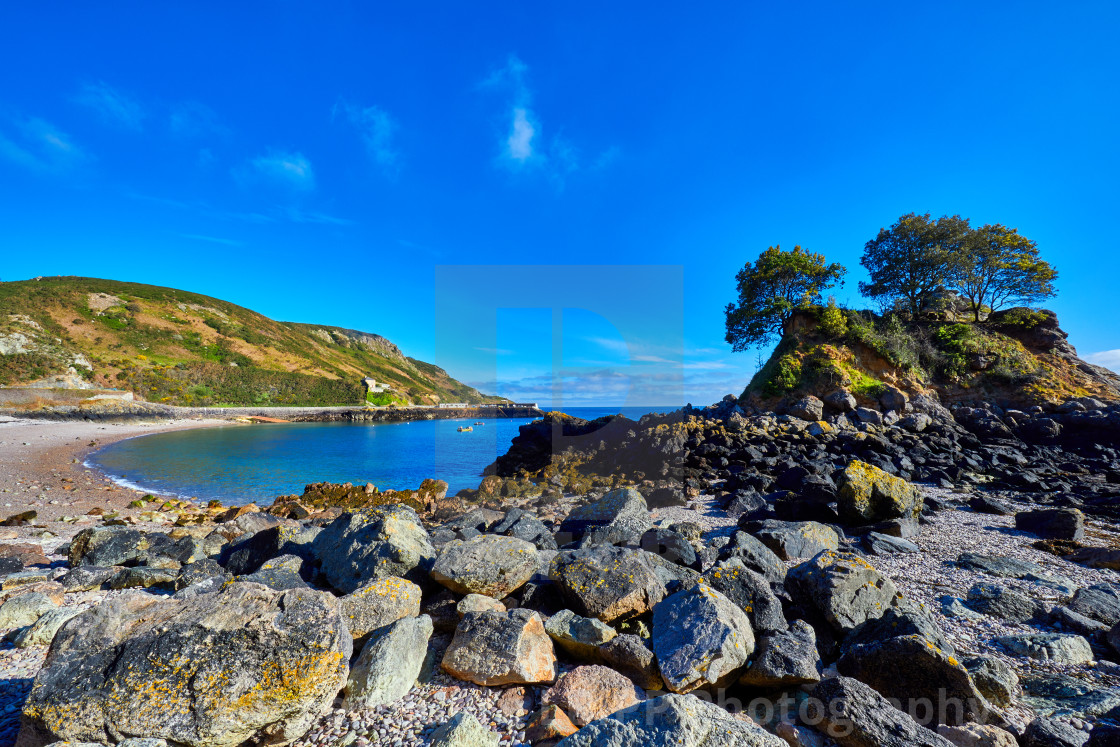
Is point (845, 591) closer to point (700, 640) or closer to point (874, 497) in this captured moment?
point (700, 640)

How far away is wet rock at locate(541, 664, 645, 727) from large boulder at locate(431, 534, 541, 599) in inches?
62.1

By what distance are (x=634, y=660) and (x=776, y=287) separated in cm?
3674

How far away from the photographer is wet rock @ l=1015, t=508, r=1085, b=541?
960cm

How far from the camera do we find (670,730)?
2.62 m

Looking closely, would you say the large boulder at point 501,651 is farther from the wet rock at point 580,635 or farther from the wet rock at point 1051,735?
the wet rock at point 1051,735

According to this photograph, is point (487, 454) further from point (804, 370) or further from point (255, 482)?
point (804, 370)

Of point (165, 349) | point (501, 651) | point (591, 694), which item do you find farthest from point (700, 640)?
point (165, 349)

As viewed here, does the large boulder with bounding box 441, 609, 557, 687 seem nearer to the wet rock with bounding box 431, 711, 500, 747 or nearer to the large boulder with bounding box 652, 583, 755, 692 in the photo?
the wet rock with bounding box 431, 711, 500, 747

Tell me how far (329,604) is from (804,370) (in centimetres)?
3293

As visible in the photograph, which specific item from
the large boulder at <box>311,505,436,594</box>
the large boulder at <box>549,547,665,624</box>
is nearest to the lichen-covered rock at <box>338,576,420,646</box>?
the large boulder at <box>311,505,436,594</box>

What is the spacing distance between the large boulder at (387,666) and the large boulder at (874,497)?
9.98m

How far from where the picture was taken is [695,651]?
4094mm

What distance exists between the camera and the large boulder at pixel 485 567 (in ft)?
17.4

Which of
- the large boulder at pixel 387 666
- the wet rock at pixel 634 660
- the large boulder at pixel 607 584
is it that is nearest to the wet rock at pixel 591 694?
the wet rock at pixel 634 660
